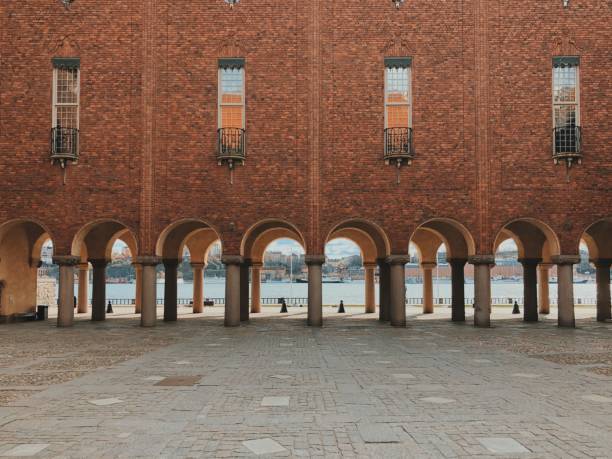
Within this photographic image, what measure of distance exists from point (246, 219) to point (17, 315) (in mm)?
12257

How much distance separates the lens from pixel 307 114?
23.7 m

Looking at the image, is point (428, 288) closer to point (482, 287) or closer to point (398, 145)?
point (482, 287)

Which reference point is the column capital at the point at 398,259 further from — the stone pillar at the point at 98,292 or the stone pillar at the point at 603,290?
the stone pillar at the point at 98,292

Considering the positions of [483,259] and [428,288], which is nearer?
[483,259]

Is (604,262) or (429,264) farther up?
(604,262)

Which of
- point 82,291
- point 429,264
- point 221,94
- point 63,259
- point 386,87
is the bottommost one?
point 82,291

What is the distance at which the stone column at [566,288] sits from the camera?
23.2 metres

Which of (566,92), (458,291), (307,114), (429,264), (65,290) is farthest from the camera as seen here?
(429,264)

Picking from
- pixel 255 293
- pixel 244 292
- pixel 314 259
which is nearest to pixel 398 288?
pixel 314 259

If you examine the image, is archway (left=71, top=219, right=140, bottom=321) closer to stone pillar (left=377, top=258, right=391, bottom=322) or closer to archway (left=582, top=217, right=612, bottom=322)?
stone pillar (left=377, top=258, right=391, bottom=322)

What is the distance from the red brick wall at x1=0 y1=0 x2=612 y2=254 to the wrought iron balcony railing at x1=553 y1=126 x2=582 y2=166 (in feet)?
1.20

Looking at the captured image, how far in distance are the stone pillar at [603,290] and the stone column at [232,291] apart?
17444 mm

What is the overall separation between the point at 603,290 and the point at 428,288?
9.31 m

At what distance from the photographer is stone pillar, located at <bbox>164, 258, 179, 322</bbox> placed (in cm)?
2644
